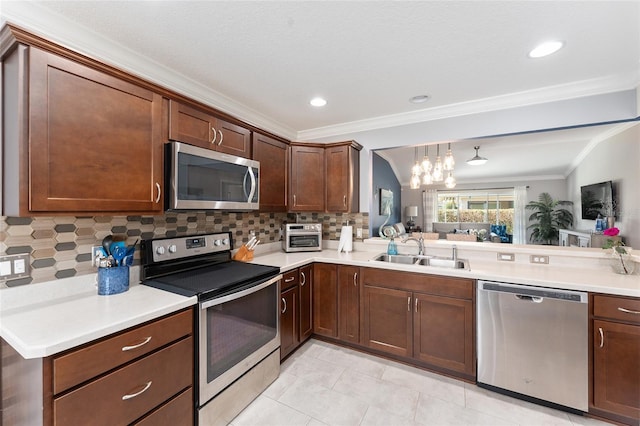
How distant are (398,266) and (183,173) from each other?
1.80 metres

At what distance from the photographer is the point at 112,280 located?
1.52 meters

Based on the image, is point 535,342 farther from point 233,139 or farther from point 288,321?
point 233,139

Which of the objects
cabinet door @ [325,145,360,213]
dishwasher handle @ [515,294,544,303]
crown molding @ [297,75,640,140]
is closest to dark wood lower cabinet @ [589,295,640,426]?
dishwasher handle @ [515,294,544,303]

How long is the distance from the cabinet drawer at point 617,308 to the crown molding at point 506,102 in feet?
5.24

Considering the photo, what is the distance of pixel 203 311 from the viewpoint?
4.89ft

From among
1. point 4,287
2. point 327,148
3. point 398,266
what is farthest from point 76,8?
point 398,266

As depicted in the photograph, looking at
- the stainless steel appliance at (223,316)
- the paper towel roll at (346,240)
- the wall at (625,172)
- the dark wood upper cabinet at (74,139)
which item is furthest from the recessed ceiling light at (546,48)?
the dark wood upper cabinet at (74,139)

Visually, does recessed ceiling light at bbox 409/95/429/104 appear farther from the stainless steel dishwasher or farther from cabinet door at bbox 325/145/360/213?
the stainless steel dishwasher

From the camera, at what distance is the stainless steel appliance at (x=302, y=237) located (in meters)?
2.88

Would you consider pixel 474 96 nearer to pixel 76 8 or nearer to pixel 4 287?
pixel 76 8

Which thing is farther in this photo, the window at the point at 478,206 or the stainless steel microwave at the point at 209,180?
the window at the point at 478,206

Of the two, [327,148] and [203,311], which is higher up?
[327,148]

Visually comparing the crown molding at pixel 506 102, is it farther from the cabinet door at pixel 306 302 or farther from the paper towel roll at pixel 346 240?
the cabinet door at pixel 306 302

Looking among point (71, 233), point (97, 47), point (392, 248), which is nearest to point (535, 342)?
point (392, 248)
